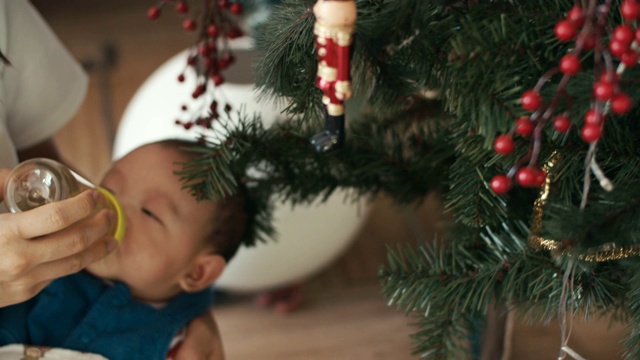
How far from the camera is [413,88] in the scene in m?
0.75

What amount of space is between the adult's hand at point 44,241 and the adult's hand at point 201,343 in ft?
0.67

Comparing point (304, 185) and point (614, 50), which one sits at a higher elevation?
point (614, 50)

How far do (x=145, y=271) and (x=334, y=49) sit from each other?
48 centimetres

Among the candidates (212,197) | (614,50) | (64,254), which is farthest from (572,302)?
(64,254)

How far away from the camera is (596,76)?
1.64 feet

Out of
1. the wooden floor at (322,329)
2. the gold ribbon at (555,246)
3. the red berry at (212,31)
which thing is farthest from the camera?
the wooden floor at (322,329)

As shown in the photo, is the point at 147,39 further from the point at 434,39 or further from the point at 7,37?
the point at 434,39

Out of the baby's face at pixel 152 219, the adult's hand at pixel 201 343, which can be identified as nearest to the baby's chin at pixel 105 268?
the baby's face at pixel 152 219

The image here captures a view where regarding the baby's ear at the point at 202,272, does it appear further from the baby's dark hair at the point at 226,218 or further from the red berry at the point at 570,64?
the red berry at the point at 570,64

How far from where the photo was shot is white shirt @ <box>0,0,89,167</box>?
2.73ft

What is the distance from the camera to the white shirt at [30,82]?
833 mm

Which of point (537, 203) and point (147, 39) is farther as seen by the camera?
point (147, 39)

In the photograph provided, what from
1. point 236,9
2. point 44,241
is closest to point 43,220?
A: point 44,241

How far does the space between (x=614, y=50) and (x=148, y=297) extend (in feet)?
2.32
